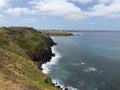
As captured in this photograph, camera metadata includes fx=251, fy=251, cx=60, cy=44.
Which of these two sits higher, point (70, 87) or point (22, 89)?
point (22, 89)

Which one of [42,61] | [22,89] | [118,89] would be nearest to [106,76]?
[118,89]

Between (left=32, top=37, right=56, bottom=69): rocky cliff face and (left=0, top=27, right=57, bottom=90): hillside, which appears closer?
(left=0, top=27, right=57, bottom=90): hillside

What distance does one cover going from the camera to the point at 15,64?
258 ft

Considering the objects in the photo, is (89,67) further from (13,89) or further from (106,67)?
(13,89)

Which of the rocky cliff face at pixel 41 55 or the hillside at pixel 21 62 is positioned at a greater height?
the hillside at pixel 21 62

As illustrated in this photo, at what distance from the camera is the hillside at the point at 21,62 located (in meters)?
51.4

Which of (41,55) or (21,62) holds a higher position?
(21,62)

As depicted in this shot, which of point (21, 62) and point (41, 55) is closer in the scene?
point (21, 62)

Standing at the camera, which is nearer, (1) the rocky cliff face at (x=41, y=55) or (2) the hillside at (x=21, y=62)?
(2) the hillside at (x=21, y=62)

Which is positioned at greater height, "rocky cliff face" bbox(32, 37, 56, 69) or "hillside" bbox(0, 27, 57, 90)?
"hillside" bbox(0, 27, 57, 90)

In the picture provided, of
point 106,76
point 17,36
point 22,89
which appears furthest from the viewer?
point 17,36

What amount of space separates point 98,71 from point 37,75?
39.1m

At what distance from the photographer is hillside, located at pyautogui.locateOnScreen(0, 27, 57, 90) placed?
169 ft

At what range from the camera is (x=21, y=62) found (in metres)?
83.8
